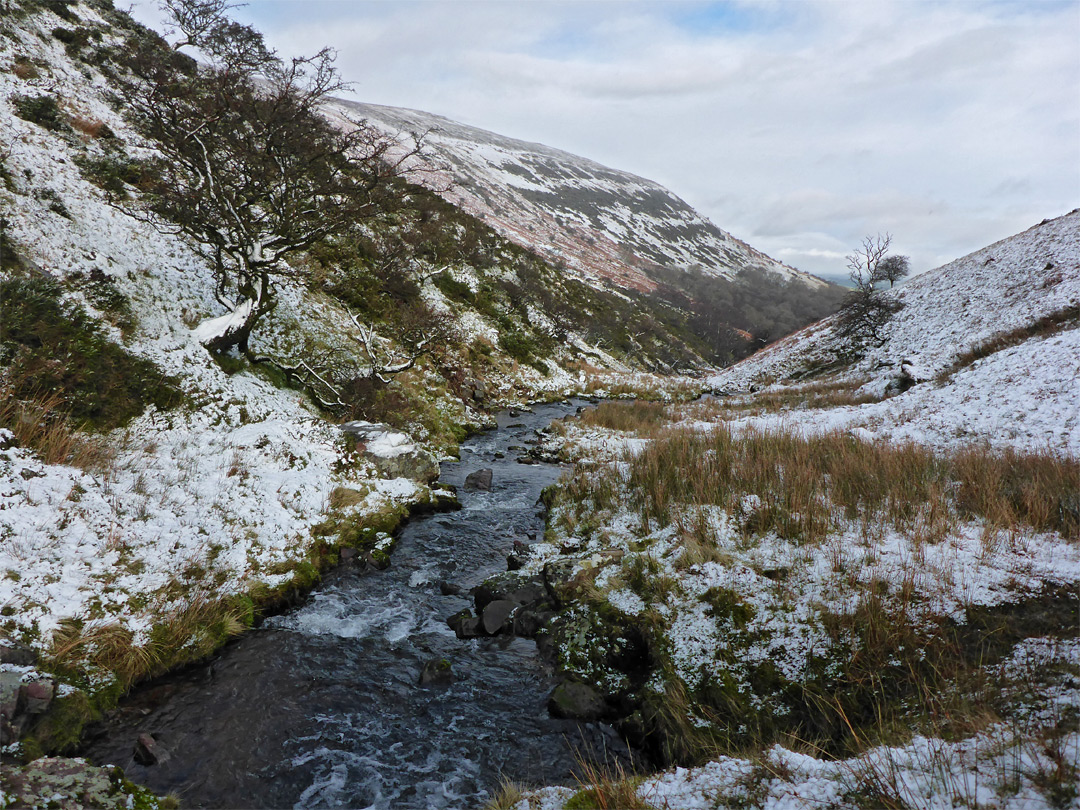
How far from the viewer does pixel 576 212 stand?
13050 cm

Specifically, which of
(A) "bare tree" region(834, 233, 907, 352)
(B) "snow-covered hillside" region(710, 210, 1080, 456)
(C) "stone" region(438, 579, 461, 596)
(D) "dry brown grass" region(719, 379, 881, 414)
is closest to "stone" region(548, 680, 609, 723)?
(C) "stone" region(438, 579, 461, 596)

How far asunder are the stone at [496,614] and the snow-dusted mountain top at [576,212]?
72030 millimetres

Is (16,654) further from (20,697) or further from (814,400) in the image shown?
(814,400)

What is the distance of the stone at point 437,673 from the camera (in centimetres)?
559

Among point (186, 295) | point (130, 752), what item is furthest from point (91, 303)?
point (130, 752)

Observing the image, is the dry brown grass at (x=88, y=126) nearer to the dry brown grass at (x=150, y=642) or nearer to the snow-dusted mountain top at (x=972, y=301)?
the dry brown grass at (x=150, y=642)

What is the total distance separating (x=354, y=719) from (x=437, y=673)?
99 centimetres

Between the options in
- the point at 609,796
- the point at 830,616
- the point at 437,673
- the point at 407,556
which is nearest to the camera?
the point at 609,796

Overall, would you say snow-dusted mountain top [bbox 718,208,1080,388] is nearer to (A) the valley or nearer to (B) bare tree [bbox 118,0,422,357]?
(A) the valley

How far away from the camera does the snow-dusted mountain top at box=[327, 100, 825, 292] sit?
9412cm

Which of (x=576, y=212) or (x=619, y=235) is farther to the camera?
(x=576, y=212)

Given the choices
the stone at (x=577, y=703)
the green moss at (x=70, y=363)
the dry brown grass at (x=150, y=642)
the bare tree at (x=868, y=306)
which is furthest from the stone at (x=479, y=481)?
the bare tree at (x=868, y=306)

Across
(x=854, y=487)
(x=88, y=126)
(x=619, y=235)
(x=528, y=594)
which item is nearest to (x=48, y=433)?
(x=528, y=594)

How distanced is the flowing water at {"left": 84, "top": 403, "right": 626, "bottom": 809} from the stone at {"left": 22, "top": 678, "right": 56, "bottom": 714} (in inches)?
22.7
